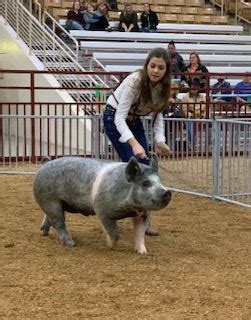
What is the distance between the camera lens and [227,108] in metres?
13.0

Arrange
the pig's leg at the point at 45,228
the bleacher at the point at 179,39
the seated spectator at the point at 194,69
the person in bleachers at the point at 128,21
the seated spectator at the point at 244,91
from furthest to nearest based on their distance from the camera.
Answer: the person in bleachers at the point at 128,21 < the bleacher at the point at 179,39 < the seated spectator at the point at 244,91 < the seated spectator at the point at 194,69 < the pig's leg at the point at 45,228

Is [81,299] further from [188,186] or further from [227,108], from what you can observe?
[227,108]

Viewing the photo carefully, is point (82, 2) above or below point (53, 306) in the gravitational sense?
above

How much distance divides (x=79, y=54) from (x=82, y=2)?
11.5 ft

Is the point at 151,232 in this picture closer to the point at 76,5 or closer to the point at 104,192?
the point at 104,192

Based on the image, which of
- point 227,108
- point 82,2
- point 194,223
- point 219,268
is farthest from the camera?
point 82,2

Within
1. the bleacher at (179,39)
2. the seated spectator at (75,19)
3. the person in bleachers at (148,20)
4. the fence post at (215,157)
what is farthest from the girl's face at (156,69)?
the person in bleachers at (148,20)

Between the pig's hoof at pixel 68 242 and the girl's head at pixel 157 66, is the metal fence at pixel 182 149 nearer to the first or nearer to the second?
the girl's head at pixel 157 66

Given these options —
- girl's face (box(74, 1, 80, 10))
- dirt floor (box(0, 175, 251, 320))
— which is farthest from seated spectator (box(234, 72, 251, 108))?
dirt floor (box(0, 175, 251, 320))

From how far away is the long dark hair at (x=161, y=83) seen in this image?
536cm

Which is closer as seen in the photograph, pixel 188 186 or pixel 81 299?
pixel 81 299

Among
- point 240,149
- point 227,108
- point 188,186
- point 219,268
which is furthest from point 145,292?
point 227,108

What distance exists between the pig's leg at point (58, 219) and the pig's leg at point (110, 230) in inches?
14.5

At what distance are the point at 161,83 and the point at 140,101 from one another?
0.22 metres
